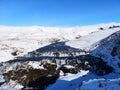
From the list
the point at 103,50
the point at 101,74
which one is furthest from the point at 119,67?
the point at 103,50

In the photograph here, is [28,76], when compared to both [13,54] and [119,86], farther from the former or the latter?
[13,54]

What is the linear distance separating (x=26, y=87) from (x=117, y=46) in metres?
44.6

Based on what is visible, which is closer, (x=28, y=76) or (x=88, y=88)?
(x=88, y=88)

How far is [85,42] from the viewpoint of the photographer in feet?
577

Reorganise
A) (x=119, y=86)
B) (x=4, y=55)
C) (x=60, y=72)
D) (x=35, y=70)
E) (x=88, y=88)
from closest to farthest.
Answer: (x=119, y=86) < (x=88, y=88) < (x=60, y=72) < (x=35, y=70) < (x=4, y=55)

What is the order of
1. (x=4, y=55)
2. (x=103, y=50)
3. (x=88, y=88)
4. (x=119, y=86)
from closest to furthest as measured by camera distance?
(x=119, y=86)
(x=88, y=88)
(x=103, y=50)
(x=4, y=55)

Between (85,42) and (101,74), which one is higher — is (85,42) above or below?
above

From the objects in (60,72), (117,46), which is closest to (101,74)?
(60,72)

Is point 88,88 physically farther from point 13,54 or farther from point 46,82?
point 13,54

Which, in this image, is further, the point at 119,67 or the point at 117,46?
the point at 117,46

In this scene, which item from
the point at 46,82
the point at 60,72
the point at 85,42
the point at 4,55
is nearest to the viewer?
the point at 46,82

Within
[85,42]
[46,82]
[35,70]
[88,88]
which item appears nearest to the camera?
[88,88]

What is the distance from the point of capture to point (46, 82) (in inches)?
2758

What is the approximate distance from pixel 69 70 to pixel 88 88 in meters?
63.1
